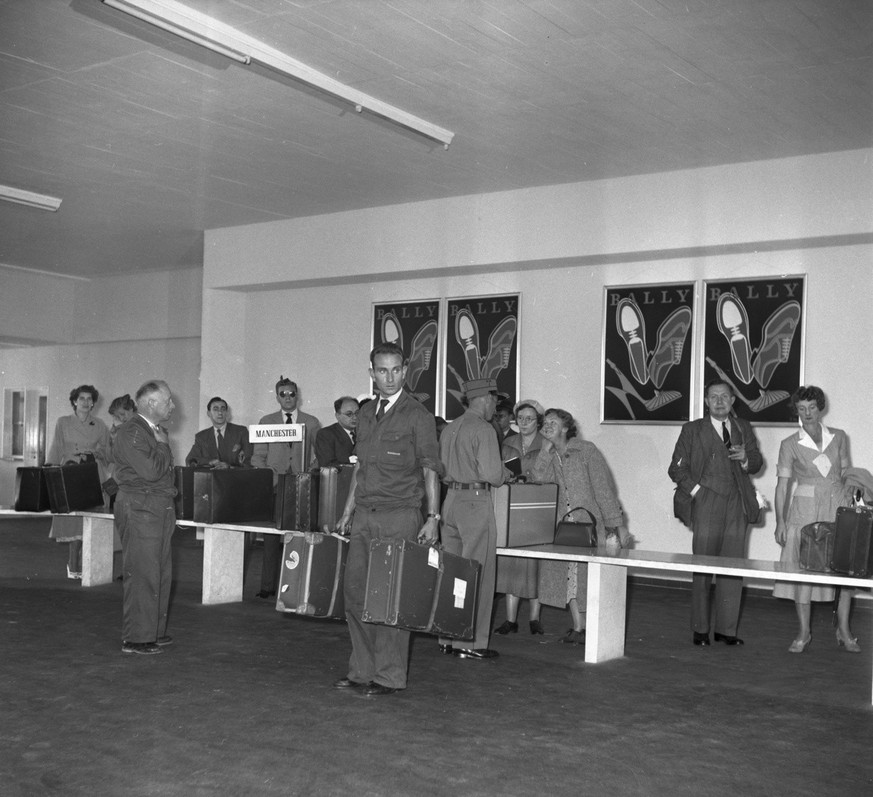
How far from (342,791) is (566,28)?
169 inches

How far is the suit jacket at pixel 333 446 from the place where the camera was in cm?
831

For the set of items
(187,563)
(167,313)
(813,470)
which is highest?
(167,313)

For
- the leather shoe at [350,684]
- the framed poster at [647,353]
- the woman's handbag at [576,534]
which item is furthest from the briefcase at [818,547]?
the framed poster at [647,353]

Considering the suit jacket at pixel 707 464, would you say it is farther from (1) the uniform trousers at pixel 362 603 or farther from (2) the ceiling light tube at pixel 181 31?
(2) the ceiling light tube at pixel 181 31

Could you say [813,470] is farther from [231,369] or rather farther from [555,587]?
[231,369]

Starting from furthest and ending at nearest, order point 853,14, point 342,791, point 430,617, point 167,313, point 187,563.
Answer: point 167,313 → point 187,563 → point 853,14 → point 430,617 → point 342,791

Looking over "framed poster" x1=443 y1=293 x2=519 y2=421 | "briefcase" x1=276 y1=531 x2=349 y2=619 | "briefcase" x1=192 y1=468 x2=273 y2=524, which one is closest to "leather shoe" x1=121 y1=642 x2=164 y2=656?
"briefcase" x1=276 y1=531 x2=349 y2=619

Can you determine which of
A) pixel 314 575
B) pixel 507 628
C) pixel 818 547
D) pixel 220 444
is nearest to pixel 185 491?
pixel 220 444

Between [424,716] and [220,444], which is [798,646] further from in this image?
[220,444]

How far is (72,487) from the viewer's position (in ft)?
28.7

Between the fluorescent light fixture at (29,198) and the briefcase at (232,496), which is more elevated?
the fluorescent light fixture at (29,198)

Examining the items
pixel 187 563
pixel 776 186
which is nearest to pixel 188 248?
pixel 187 563

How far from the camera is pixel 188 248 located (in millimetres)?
13734

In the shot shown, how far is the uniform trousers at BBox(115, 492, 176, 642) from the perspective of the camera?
627 cm
